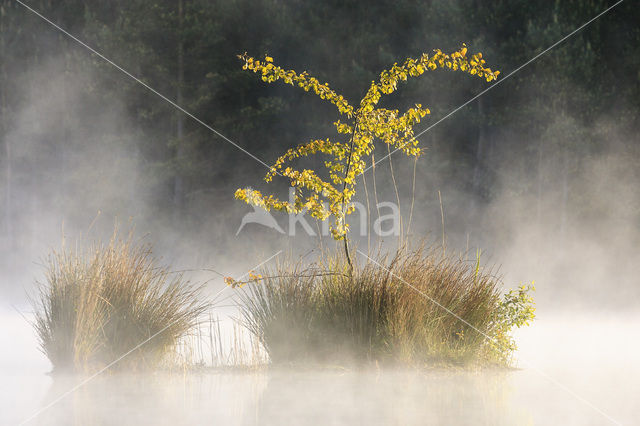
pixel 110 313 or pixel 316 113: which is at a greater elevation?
pixel 316 113

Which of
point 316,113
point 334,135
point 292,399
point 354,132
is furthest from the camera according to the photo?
point 316,113

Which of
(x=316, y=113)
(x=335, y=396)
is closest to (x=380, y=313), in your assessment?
(x=335, y=396)

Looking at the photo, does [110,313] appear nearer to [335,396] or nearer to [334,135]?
[335,396]

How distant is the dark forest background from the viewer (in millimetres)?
17109

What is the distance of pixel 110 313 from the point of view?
6059mm

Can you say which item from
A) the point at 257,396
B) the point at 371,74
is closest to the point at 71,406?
the point at 257,396

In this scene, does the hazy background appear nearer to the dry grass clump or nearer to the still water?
the still water

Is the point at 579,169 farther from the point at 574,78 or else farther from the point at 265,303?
the point at 265,303

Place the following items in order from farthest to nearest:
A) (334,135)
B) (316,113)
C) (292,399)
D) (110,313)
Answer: (316,113) → (334,135) → (110,313) → (292,399)

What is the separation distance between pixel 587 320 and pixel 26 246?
55.9ft

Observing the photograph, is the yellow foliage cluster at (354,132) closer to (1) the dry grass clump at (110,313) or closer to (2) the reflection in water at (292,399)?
(1) the dry grass clump at (110,313)

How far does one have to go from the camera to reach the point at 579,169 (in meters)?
17.8

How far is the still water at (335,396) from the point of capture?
451cm

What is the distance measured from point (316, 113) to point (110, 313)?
13.8m
